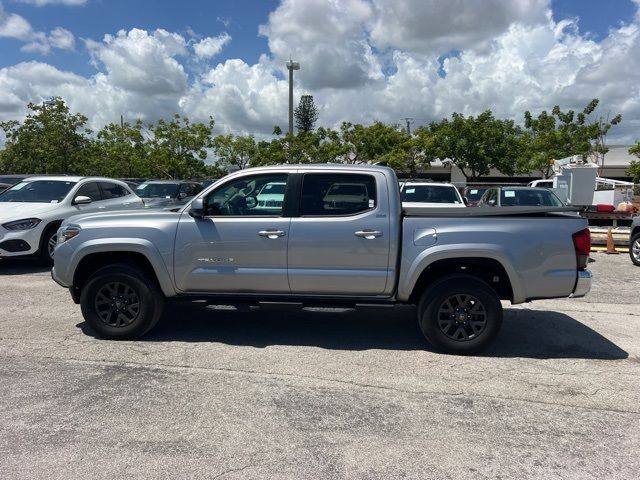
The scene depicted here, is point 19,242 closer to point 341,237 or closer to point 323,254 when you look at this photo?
point 323,254

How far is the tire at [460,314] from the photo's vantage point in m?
5.28

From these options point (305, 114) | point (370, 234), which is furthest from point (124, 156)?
point (370, 234)

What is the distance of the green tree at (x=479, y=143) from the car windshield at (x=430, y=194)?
903 inches

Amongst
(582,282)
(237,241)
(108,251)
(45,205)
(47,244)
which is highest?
(45,205)

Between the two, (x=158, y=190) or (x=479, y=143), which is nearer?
(x=158, y=190)

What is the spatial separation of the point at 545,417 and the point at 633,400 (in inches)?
36.8

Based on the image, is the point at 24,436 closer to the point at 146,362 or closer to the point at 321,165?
the point at 146,362

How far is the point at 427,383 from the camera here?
4730 millimetres

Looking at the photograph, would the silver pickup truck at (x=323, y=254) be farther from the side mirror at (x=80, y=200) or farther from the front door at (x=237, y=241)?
the side mirror at (x=80, y=200)

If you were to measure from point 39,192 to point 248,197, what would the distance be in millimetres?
7101

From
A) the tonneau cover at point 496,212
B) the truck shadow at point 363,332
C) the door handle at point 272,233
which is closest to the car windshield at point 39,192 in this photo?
the truck shadow at point 363,332

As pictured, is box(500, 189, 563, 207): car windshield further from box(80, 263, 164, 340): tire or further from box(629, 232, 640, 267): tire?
box(80, 263, 164, 340): tire

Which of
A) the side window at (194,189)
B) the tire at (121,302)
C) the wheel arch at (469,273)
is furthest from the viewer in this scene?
the side window at (194,189)

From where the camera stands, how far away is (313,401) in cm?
436
